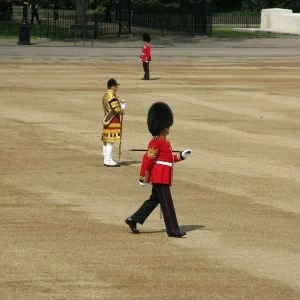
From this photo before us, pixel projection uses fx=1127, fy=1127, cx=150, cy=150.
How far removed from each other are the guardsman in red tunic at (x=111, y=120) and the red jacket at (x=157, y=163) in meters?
5.98

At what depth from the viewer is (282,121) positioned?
27.2 meters

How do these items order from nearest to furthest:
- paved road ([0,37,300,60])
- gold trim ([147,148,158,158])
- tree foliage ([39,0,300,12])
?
gold trim ([147,148,158,158]), paved road ([0,37,300,60]), tree foliage ([39,0,300,12])

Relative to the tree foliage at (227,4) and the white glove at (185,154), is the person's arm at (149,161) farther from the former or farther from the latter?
the tree foliage at (227,4)

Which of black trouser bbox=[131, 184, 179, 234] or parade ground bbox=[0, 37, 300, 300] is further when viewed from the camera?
black trouser bbox=[131, 184, 179, 234]

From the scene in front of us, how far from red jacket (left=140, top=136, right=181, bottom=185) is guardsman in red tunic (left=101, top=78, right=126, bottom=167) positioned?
5984mm

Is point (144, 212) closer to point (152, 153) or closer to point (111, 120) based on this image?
point (152, 153)

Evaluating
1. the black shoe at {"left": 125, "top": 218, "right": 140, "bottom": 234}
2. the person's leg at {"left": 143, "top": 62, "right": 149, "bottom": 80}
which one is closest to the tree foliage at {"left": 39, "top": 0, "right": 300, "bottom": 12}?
the person's leg at {"left": 143, "top": 62, "right": 149, "bottom": 80}

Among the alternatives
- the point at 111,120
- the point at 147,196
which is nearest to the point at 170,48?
the point at 111,120

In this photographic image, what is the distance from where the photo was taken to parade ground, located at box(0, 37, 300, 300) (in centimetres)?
1191

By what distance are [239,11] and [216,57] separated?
1663 inches

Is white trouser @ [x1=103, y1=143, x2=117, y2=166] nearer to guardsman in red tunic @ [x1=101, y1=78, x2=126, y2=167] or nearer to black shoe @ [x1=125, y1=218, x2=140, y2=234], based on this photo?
guardsman in red tunic @ [x1=101, y1=78, x2=126, y2=167]

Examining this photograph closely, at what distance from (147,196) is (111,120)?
10.6 feet

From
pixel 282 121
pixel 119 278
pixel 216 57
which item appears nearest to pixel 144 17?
pixel 216 57

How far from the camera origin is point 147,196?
17.1 metres
